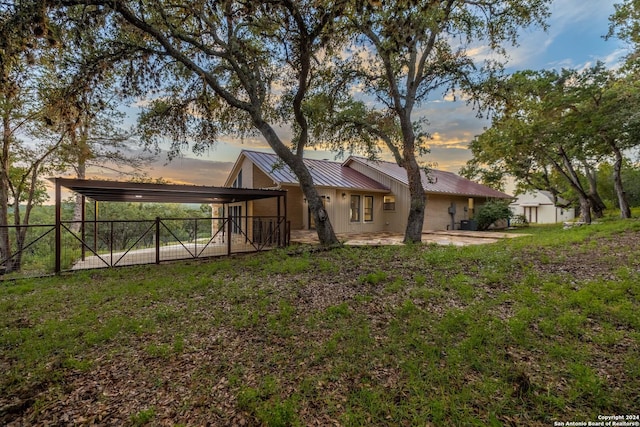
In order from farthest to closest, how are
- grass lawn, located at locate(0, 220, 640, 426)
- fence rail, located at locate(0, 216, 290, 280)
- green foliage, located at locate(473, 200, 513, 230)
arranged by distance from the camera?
green foliage, located at locate(473, 200, 513, 230)
fence rail, located at locate(0, 216, 290, 280)
grass lawn, located at locate(0, 220, 640, 426)

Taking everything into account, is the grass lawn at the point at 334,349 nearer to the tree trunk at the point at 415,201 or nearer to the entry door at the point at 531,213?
the tree trunk at the point at 415,201

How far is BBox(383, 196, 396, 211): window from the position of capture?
53.3 feet

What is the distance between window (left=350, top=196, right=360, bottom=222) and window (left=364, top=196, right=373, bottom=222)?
50 cm

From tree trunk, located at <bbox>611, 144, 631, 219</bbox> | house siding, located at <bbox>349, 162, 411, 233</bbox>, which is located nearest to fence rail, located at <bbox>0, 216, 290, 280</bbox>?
house siding, located at <bbox>349, 162, 411, 233</bbox>

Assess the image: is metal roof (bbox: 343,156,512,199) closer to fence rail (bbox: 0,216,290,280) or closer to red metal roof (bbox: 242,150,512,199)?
red metal roof (bbox: 242,150,512,199)

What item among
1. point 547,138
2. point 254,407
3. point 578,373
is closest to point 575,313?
point 578,373

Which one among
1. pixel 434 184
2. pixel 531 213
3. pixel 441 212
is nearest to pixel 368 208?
pixel 434 184

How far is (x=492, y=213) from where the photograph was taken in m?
17.1

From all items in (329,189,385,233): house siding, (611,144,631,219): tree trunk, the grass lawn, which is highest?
(611,144,631,219): tree trunk

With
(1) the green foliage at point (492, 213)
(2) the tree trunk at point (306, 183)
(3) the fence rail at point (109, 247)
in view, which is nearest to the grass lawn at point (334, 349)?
(3) the fence rail at point (109, 247)

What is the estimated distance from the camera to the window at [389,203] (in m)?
16.3

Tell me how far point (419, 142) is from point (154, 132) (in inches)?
342

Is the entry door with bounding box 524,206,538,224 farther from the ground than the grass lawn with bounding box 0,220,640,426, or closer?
farther from the ground

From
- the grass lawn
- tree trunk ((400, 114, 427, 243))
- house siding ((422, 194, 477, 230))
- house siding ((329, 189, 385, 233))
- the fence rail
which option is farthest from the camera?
house siding ((422, 194, 477, 230))
